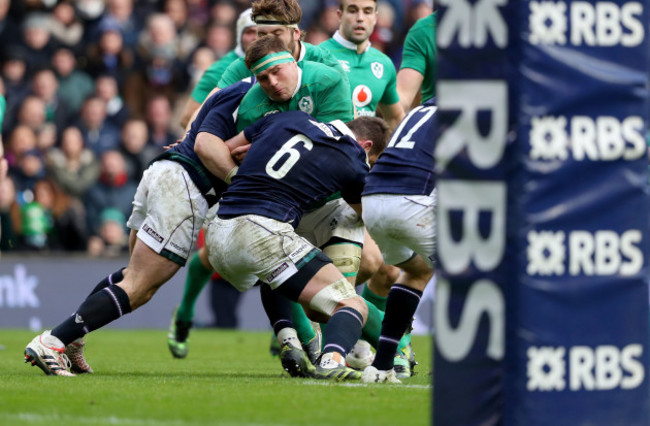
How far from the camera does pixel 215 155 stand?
22.9ft

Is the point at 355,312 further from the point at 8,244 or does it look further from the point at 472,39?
the point at 8,244

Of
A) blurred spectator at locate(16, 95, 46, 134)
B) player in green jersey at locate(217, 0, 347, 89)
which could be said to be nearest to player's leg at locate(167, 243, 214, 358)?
player in green jersey at locate(217, 0, 347, 89)

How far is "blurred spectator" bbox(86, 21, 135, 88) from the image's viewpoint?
1611 centimetres

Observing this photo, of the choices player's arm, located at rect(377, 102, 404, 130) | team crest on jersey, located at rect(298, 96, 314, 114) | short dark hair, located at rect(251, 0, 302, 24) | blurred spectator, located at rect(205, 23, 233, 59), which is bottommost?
player's arm, located at rect(377, 102, 404, 130)

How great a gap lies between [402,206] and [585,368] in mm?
2604

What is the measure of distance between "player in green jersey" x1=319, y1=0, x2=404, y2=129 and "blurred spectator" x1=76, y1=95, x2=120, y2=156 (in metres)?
6.04

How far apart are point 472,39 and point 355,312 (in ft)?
8.99

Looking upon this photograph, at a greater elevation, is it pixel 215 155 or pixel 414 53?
pixel 414 53

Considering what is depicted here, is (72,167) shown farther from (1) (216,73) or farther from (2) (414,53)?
(2) (414,53)

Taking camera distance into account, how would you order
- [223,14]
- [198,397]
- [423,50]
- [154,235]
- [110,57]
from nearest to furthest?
[198,397]
[154,235]
[423,50]
[110,57]
[223,14]

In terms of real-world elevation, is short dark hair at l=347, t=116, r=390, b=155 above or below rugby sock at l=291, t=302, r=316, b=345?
above

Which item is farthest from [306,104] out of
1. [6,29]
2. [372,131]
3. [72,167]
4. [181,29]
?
[181,29]

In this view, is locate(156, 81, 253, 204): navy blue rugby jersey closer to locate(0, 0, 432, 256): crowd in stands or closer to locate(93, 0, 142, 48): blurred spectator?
locate(0, 0, 432, 256): crowd in stands

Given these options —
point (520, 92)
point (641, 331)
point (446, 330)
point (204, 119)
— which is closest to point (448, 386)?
point (446, 330)
